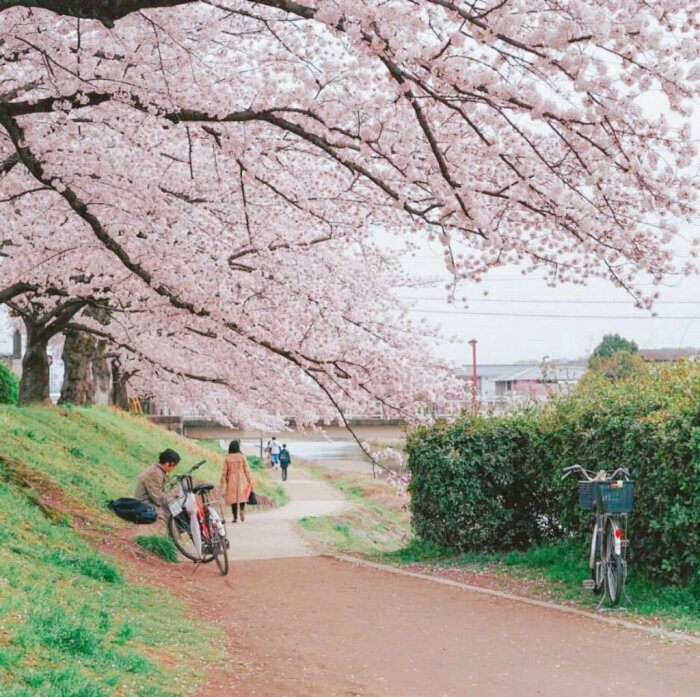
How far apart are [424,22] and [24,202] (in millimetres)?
12309

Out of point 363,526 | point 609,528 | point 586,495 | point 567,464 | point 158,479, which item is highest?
→ point 567,464

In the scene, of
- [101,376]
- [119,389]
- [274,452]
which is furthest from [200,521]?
[274,452]

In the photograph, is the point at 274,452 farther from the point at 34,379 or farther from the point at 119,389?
the point at 34,379

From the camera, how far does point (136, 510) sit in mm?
11094

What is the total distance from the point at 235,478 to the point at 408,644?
27.7 ft

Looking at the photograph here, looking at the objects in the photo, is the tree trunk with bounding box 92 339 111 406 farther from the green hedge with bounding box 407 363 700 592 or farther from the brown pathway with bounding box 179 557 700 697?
the brown pathway with bounding box 179 557 700 697

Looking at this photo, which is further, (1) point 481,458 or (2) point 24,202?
(2) point 24,202

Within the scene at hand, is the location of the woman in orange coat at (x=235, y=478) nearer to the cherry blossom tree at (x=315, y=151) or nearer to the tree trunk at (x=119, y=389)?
the cherry blossom tree at (x=315, y=151)

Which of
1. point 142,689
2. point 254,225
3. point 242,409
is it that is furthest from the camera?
point 242,409

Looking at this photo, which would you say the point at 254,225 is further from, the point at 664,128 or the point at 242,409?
the point at 242,409

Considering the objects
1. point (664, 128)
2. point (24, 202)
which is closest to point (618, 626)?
point (664, 128)

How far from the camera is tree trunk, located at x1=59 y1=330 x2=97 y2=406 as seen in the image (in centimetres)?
2375

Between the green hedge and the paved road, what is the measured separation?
3.49 ft

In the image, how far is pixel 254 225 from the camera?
1285cm
